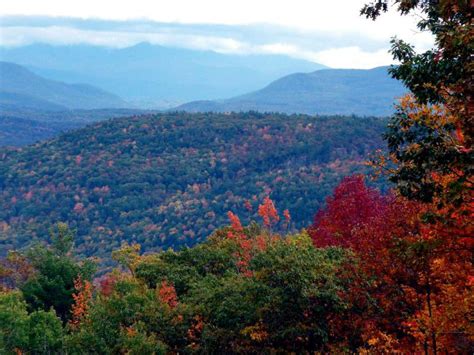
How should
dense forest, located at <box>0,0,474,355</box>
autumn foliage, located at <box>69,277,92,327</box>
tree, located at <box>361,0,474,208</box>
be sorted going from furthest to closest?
autumn foliage, located at <box>69,277,92,327</box> < dense forest, located at <box>0,0,474,355</box> < tree, located at <box>361,0,474,208</box>

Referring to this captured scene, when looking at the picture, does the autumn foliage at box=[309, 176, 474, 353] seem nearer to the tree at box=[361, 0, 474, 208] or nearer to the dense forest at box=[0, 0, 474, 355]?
the dense forest at box=[0, 0, 474, 355]

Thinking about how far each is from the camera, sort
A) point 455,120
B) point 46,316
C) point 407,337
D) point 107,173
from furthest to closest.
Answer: point 107,173 → point 46,316 → point 407,337 → point 455,120

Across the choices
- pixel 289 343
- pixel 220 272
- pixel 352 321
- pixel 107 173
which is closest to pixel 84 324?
pixel 220 272


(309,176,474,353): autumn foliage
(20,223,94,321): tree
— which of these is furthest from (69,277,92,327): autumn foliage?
(309,176,474,353): autumn foliage

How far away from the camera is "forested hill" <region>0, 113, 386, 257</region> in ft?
470

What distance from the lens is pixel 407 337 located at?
67.7 ft

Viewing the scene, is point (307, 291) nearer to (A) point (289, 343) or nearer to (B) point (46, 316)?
(A) point (289, 343)

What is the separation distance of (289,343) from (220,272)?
13.7m

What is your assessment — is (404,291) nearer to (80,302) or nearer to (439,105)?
(439,105)

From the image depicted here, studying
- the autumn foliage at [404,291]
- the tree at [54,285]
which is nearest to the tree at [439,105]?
the autumn foliage at [404,291]

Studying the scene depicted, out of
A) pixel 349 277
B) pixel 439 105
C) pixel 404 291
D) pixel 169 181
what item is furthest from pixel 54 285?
pixel 169 181

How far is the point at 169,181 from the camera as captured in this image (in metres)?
178

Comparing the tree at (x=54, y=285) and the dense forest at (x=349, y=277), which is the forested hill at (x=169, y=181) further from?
the dense forest at (x=349, y=277)

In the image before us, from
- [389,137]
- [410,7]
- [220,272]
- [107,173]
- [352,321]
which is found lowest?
[107,173]
